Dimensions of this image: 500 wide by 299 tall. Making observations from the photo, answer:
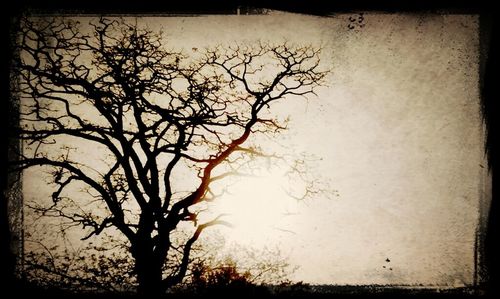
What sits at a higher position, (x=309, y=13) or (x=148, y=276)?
(x=309, y=13)

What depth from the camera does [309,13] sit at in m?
6.71

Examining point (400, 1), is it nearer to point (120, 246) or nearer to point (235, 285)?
point (235, 285)

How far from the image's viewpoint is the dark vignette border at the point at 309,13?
675cm

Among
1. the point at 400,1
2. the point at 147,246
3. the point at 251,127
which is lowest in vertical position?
the point at 147,246

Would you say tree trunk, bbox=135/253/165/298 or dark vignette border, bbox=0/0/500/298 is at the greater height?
dark vignette border, bbox=0/0/500/298

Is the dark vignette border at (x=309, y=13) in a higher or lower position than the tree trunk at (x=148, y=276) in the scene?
higher

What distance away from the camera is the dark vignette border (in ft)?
22.1

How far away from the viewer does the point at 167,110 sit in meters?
7.33

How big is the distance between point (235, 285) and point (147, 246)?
10.9ft

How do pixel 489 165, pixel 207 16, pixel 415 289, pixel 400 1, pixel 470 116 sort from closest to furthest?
pixel 400 1
pixel 207 16
pixel 489 165
pixel 470 116
pixel 415 289

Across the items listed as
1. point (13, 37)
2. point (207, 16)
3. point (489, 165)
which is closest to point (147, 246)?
point (207, 16)

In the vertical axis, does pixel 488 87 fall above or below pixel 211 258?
above

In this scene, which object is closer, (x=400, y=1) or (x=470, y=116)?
(x=400, y=1)

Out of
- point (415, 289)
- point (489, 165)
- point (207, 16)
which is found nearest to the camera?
point (207, 16)
